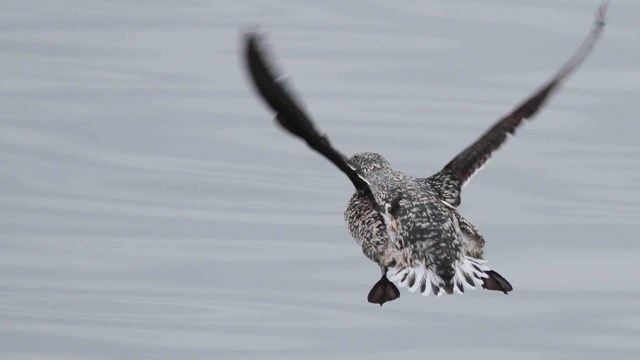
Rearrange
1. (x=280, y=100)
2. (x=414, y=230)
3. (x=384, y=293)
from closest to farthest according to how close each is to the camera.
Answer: (x=280, y=100) < (x=414, y=230) < (x=384, y=293)

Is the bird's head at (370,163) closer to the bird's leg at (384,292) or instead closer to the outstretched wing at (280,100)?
the bird's leg at (384,292)

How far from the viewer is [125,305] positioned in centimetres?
1174

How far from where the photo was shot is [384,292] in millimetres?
9766

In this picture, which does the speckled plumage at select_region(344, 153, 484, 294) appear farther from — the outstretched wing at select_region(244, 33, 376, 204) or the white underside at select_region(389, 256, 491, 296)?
the outstretched wing at select_region(244, 33, 376, 204)

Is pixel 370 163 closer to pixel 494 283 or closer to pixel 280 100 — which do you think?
pixel 494 283

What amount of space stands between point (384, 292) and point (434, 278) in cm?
41

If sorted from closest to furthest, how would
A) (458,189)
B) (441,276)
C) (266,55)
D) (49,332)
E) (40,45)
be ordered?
1. (266,55)
2. (441,276)
3. (458,189)
4. (49,332)
5. (40,45)

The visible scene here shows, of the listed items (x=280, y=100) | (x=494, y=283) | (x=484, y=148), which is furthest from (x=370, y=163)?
(x=280, y=100)

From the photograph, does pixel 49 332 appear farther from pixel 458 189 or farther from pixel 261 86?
pixel 261 86

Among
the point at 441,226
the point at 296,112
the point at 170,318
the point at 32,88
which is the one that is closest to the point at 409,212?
the point at 441,226

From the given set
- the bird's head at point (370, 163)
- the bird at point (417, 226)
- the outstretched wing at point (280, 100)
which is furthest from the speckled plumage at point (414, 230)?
the outstretched wing at point (280, 100)

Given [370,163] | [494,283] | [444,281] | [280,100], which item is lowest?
[444,281]

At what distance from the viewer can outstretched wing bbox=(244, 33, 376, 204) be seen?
27.4 ft

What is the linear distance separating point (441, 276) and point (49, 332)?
8.95ft
